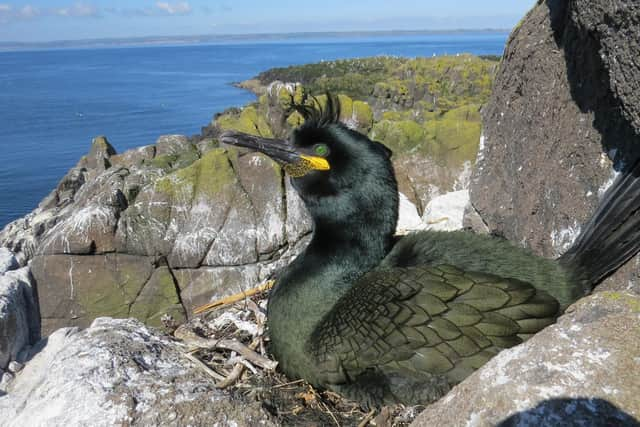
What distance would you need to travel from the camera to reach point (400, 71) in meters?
48.4

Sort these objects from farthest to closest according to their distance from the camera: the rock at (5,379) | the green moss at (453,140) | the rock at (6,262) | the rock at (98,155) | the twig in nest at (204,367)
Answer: the rock at (98,155) → the green moss at (453,140) → the rock at (6,262) → the rock at (5,379) → the twig in nest at (204,367)

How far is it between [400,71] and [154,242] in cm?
4006

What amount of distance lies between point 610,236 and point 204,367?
2.80 metres

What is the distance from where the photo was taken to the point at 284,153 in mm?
3396

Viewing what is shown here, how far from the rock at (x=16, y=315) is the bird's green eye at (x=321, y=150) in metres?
4.47

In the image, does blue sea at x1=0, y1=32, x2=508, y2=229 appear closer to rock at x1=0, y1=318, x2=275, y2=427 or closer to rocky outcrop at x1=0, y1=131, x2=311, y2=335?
rocky outcrop at x1=0, y1=131, x2=311, y2=335

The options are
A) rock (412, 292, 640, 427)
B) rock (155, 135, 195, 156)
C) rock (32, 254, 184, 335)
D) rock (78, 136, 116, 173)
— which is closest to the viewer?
rock (412, 292, 640, 427)

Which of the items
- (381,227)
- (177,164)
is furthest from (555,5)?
(177,164)

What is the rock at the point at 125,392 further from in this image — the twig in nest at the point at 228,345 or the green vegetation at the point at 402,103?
the green vegetation at the point at 402,103

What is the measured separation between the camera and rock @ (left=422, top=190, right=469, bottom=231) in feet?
22.9

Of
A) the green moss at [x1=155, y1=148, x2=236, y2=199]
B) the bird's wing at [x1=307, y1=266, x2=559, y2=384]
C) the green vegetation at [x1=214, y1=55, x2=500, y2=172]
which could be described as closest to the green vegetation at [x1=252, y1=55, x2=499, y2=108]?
the green vegetation at [x1=214, y1=55, x2=500, y2=172]

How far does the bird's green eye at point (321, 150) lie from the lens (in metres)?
3.32

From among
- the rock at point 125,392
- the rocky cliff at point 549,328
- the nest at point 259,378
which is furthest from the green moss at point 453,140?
the rock at point 125,392

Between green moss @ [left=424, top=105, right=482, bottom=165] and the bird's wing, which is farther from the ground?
the bird's wing
